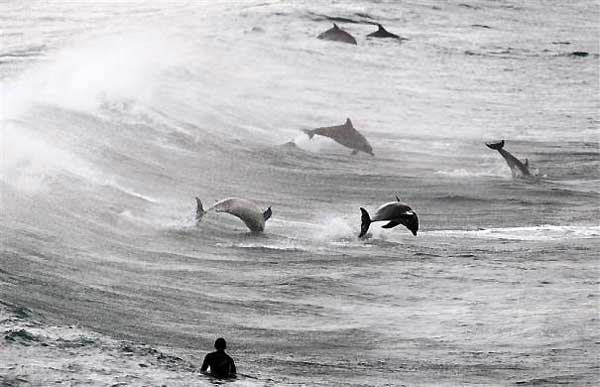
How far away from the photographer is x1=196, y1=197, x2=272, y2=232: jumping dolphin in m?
19.4

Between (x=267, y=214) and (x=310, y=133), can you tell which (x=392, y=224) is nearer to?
(x=267, y=214)

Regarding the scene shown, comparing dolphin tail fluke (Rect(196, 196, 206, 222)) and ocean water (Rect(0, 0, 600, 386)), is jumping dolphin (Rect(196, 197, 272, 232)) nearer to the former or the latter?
dolphin tail fluke (Rect(196, 196, 206, 222))

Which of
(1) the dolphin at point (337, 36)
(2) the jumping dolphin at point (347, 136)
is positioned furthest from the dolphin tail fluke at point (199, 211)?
(1) the dolphin at point (337, 36)

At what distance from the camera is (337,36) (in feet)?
137

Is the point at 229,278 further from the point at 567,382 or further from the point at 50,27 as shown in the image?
the point at 50,27

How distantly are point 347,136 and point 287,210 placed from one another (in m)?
6.15

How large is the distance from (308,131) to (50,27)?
1502cm


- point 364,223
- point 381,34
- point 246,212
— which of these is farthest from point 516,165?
point 381,34

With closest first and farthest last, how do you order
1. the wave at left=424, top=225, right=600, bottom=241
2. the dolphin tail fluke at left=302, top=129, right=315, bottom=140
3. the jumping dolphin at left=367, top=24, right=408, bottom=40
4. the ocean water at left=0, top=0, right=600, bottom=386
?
the ocean water at left=0, top=0, right=600, bottom=386, the wave at left=424, top=225, right=600, bottom=241, the dolphin tail fluke at left=302, top=129, right=315, bottom=140, the jumping dolphin at left=367, top=24, right=408, bottom=40

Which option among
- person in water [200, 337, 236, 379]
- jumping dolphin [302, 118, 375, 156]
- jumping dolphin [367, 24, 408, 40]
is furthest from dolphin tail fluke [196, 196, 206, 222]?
jumping dolphin [367, 24, 408, 40]

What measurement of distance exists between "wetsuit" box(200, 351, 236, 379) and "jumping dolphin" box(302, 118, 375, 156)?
1449 centimetres

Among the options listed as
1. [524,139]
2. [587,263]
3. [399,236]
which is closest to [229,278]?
[399,236]

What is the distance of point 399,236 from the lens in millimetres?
19672

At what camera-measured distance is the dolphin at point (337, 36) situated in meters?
41.8
